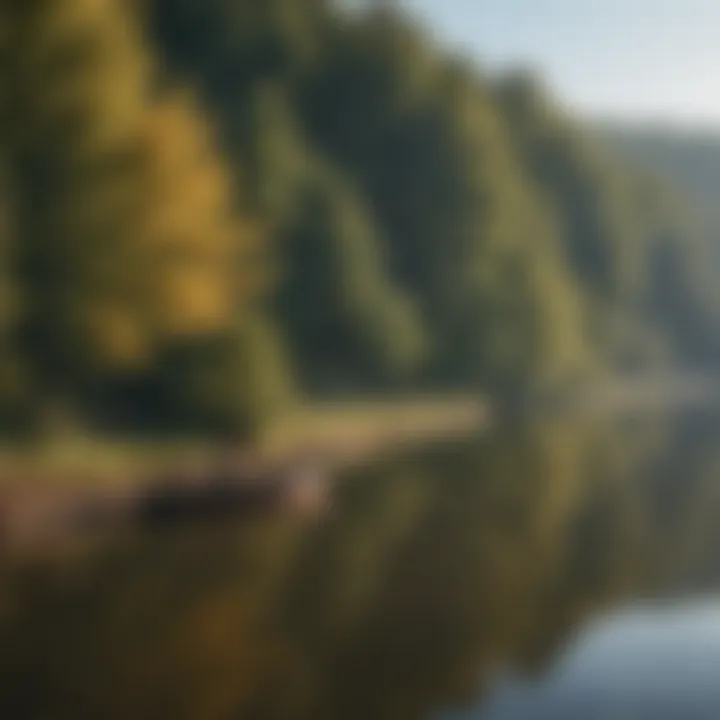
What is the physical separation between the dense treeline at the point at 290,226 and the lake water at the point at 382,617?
4133 millimetres

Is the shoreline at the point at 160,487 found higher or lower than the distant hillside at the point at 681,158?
lower

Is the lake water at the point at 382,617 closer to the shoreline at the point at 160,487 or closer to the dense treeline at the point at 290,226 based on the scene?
the shoreline at the point at 160,487

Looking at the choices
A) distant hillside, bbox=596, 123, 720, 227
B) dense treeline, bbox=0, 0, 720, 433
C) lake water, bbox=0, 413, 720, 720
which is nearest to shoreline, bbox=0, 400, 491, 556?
lake water, bbox=0, 413, 720, 720

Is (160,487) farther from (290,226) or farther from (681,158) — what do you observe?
(681,158)

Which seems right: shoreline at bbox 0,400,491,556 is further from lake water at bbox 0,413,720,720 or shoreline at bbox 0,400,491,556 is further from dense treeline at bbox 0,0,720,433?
dense treeline at bbox 0,0,720,433

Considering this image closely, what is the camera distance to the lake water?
324 inches

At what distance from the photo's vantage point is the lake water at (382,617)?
823 cm

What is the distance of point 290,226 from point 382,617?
19030 mm

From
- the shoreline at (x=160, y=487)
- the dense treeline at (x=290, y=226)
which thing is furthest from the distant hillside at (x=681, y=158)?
the shoreline at (x=160, y=487)

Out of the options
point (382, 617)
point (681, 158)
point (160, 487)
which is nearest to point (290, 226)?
point (160, 487)

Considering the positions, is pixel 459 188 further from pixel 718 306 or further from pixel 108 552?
pixel 108 552

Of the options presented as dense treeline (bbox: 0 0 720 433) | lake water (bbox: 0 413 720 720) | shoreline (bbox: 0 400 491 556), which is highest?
dense treeline (bbox: 0 0 720 433)

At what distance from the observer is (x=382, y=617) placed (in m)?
10.6

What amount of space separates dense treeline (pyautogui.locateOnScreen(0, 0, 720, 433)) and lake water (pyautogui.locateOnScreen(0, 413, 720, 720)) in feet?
13.6
